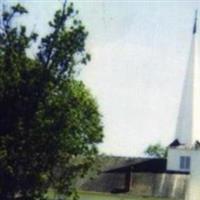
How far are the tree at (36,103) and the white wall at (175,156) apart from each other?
23.2 metres

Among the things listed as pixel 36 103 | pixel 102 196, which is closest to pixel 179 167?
pixel 102 196

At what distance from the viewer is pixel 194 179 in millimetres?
57781

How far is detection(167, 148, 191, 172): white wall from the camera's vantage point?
196 feet

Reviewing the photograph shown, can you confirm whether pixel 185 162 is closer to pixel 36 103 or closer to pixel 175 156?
pixel 175 156

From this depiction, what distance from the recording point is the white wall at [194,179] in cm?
5691

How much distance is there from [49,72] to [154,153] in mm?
56769

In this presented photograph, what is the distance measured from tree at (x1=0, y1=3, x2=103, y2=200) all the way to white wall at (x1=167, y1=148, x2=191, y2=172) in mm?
23198

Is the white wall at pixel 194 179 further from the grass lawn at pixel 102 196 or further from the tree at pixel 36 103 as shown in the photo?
the tree at pixel 36 103

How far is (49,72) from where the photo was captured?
122ft

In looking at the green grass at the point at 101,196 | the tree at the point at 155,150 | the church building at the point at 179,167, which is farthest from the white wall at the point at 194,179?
the tree at the point at 155,150

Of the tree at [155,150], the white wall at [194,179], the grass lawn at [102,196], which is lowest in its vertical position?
the grass lawn at [102,196]

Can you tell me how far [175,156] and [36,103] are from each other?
85.3 feet

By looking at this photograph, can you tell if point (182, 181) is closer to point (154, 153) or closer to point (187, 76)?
point (187, 76)

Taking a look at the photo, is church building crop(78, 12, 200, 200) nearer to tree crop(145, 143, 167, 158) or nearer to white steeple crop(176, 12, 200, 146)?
white steeple crop(176, 12, 200, 146)
